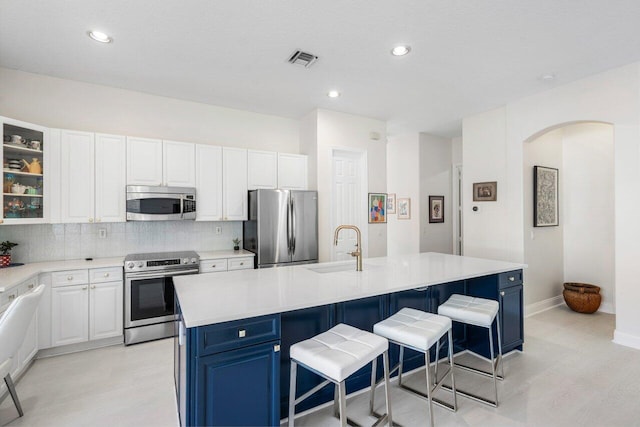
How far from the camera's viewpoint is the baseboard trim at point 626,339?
332 centimetres

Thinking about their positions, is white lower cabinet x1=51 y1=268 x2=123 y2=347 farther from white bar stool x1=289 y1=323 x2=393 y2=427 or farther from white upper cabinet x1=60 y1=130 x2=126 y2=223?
white bar stool x1=289 y1=323 x2=393 y2=427

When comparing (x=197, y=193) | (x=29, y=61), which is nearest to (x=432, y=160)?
(x=197, y=193)

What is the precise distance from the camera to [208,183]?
418cm

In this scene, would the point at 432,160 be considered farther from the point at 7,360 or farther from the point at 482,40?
the point at 7,360

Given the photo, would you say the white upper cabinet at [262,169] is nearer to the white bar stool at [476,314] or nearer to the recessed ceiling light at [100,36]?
the recessed ceiling light at [100,36]

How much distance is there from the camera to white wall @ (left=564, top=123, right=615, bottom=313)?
455 cm

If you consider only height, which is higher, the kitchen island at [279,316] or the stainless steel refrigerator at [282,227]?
the stainless steel refrigerator at [282,227]

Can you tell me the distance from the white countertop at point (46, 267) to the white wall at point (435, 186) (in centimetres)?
379

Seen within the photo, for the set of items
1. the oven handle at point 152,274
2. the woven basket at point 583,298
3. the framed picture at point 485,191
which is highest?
the framed picture at point 485,191

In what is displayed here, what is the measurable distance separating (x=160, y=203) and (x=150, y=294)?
1039 millimetres

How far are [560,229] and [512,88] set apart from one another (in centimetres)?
242

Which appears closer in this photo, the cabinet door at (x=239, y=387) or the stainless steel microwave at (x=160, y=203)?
the cabinet door at (x=239, y=387)

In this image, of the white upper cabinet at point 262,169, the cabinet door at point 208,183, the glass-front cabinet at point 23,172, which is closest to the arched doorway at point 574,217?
the white upper cabinet at point 262,169

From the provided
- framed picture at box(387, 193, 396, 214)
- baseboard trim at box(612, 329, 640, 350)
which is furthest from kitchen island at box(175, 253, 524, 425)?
framed picture at box(387, 193, 396, 214)
